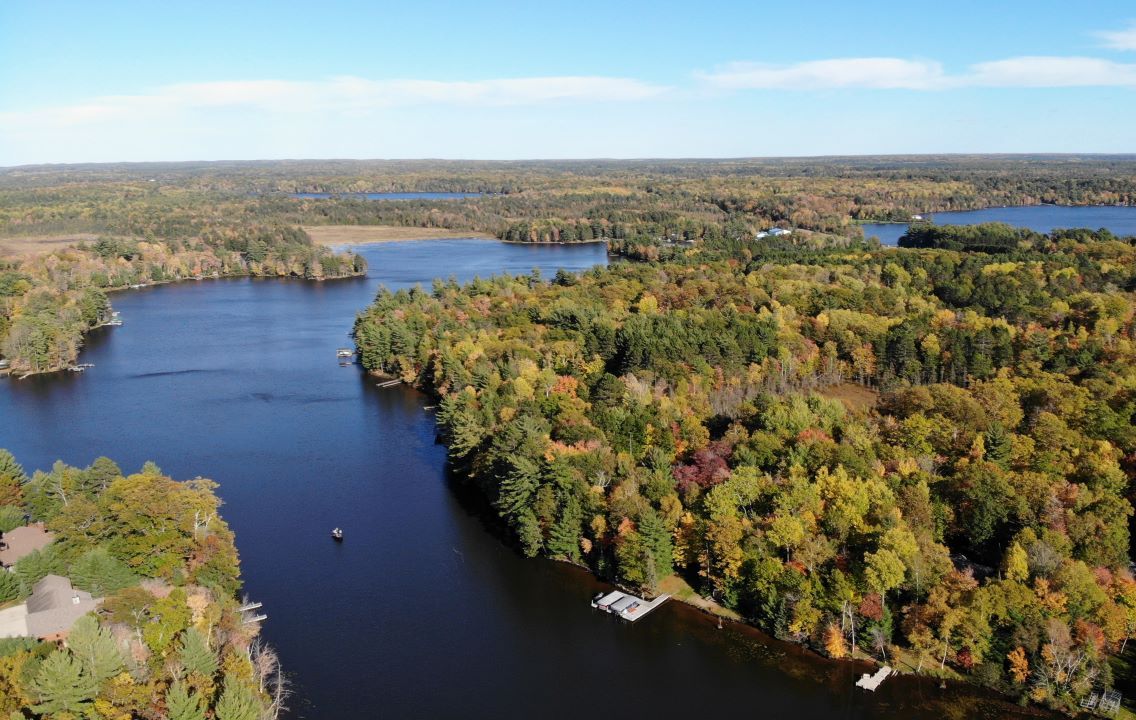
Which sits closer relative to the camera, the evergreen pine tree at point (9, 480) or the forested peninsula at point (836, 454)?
the forested peninsula at point (836, 454)

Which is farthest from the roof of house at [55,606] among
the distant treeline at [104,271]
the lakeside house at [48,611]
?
the distant treeline at [104,271]

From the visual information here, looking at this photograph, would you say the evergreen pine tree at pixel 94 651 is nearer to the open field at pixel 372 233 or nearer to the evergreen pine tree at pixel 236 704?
the evergreen pine tree at pixel 236 704

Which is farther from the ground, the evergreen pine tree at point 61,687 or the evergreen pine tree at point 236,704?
the evergreen pine tree at point 61,687

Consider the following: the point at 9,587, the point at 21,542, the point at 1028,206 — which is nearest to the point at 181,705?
the point at 9,587

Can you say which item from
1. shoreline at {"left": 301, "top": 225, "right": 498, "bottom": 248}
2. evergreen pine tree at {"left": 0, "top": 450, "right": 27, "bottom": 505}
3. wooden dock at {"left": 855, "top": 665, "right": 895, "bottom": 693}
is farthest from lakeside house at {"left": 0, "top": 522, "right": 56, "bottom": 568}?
shoreline at {"left": 301, "top": 225, "right": 498, "bottom": 248}

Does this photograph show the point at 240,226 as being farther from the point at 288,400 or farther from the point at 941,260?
the point at 941,260

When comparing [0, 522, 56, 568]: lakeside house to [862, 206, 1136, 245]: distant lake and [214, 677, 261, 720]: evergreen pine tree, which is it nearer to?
[214, 677, 261, 720]: evergreen pine tree

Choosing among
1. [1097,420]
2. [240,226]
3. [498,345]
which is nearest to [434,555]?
[498,345]
